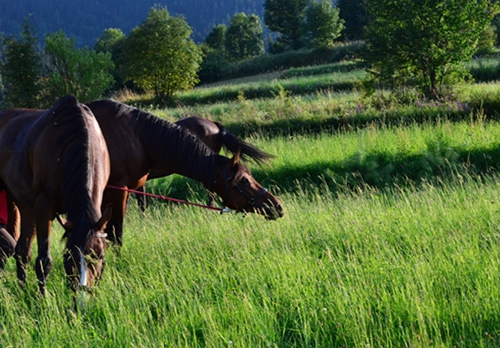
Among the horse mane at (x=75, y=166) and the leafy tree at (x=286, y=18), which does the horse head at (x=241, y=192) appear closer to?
the horse mane at (x=75, y=166)

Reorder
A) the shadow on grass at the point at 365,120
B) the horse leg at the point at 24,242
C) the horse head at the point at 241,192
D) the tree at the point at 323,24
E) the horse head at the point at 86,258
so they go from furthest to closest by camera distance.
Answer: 1. the tree at the point at 323,24
2. the shadow on grass at the point at 365,120
3. the horse head at the point at 241,192
4. the horse leg at the point at 24,242
5. the horse head at the point at 86,258

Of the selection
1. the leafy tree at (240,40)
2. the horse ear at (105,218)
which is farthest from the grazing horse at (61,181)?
the leafy tree at (240,40)

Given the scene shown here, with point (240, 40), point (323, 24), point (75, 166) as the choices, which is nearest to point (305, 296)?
point (75, 166)

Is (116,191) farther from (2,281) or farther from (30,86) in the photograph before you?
(30,86)

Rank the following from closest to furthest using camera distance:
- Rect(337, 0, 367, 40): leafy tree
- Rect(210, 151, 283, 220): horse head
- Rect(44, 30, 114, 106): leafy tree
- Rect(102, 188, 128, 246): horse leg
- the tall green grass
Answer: the tall green grass → Rect(102, 188, 128, 246): horse leg → Rect(210, 151, 283, 220): horse head → Rect(44, 30, 114, 106): leafy tree → Rect(337, 0, 367, 40): leafy tree

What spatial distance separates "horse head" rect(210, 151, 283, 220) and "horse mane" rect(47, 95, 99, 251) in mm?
1631

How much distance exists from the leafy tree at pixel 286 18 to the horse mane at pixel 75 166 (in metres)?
63.2

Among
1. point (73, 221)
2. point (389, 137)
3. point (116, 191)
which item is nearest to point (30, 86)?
point (389, 137)

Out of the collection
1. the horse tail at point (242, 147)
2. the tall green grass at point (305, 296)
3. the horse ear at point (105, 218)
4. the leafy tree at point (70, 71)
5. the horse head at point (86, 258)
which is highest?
the leafy tree at point (70, 71)

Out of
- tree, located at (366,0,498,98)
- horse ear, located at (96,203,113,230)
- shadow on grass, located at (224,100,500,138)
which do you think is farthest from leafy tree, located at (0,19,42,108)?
horse ear, located at (96,203,113,230)

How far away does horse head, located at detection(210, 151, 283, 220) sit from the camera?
18.7 feet

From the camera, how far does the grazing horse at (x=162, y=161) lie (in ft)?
18.5

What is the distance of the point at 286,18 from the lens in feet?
224

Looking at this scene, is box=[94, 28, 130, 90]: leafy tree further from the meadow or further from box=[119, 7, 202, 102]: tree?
the meadow
